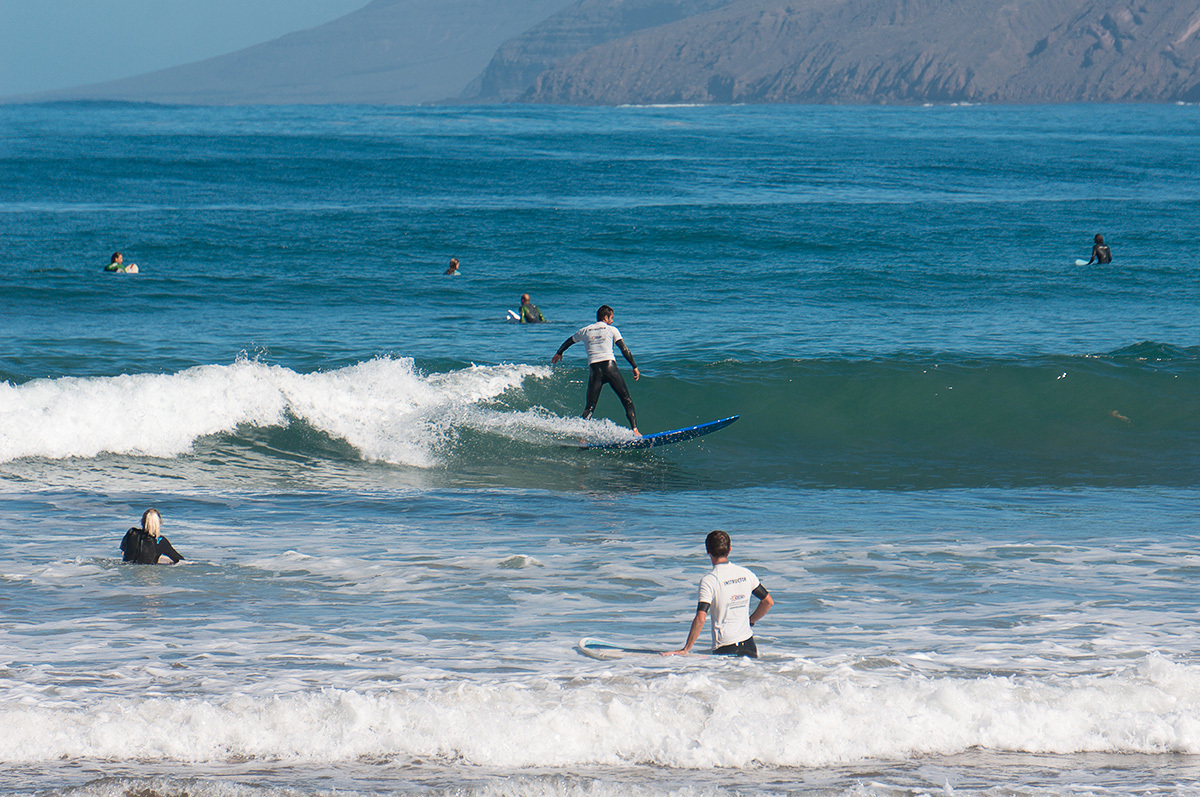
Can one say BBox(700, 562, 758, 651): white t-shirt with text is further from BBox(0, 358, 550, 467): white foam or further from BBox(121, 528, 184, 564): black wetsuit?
BBox(0, 358, 550, 467): white foam

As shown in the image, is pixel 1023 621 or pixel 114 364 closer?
pixel 1023 621

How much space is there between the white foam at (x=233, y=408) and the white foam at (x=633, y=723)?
29.5 ft

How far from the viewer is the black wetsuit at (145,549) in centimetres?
981

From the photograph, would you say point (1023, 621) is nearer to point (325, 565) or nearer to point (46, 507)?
point (325, 565)

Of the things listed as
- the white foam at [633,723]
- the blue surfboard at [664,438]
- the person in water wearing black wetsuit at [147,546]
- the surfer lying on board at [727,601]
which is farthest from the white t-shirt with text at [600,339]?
the white foam at [633,723]

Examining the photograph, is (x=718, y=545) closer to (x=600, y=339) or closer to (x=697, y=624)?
(x=697, y=624)

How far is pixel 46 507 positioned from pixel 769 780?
31.3 ft

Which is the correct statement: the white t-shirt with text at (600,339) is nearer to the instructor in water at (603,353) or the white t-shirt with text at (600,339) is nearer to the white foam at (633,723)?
the instructor in water at (603,353)

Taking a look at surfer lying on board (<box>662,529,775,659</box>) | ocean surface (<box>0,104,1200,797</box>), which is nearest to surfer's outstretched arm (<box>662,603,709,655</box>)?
surfer lying on board (<box>662,529,775,659</box>)

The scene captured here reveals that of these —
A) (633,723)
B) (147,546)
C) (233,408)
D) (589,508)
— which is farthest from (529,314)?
(633,723)

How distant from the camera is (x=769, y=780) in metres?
6.18

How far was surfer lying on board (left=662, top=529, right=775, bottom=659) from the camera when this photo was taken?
7.28 m

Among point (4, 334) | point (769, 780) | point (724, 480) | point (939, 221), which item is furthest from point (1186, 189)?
point (769, 780)

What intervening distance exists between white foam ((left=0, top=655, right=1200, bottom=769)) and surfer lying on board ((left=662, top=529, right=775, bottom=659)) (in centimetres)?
39
